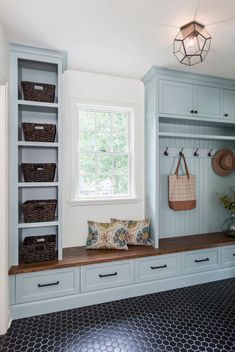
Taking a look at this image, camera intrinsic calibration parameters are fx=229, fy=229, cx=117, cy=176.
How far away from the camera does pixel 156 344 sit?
1.81 meters

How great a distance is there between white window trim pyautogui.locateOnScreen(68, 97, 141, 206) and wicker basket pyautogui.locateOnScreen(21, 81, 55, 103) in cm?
42

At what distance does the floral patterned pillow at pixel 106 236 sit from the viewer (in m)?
2.63

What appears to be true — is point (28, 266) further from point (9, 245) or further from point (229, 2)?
point (229, 2)

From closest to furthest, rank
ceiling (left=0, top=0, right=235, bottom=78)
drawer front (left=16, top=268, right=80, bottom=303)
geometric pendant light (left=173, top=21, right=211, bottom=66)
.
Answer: ceiling (left=0, top=0, right=235, bottom=78) → geometric pendant light (left=173, top=21, right=211, bottom=66) → drawer front (left=16, top=268, right=80, bottom=303)

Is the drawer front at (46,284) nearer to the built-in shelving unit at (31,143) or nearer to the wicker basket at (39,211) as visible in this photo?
the built-in shelving unit at (31,143)

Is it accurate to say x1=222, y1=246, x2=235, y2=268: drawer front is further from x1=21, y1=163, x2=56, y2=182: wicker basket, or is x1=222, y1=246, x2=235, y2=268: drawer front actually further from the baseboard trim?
x1=21, y1=163, x2=56, y2=182: wicker basket

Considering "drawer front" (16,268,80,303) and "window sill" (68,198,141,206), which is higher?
"window sill" (68,198,141,206)

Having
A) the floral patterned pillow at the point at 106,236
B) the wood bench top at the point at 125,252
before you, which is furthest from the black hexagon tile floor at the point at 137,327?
the floral patterned pillow at the point at 106,236

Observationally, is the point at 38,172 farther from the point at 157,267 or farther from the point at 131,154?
the point at 157,267

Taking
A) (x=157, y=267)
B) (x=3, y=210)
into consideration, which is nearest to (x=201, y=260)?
(x=157, y=267)

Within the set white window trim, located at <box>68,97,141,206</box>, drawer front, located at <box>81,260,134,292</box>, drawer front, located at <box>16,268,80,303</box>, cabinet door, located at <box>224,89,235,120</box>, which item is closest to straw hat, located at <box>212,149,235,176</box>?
cabinet door, located at <box>224,89,235,120</box>

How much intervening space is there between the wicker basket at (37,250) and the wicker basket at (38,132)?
1045 mm

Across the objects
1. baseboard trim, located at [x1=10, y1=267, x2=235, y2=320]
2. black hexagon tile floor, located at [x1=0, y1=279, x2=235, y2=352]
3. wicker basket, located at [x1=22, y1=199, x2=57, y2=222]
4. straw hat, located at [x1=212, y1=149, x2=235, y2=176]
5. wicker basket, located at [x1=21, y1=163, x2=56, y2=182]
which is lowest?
black hexagon tile floor, located at [x1=0, y1=279, x2=235, y2=352]

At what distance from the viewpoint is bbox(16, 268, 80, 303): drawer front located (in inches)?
84.5
